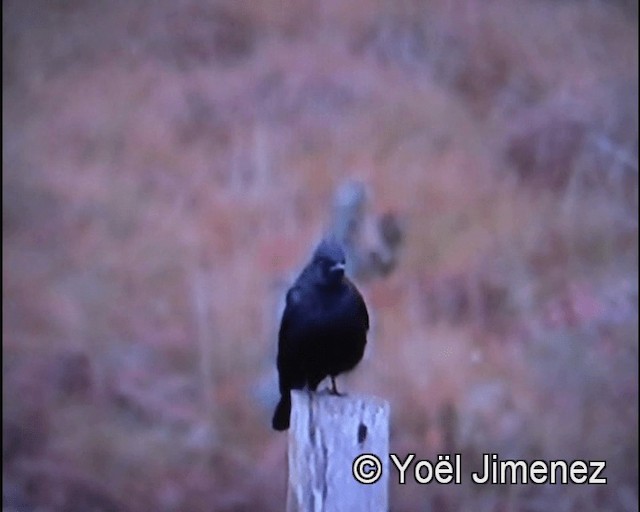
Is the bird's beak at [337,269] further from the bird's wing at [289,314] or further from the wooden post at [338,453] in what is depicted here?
the wooden post at [338,453]

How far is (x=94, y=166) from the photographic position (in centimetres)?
496

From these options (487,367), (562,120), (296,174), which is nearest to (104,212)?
(296,174)

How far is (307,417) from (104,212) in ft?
9.72

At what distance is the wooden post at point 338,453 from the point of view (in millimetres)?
2143

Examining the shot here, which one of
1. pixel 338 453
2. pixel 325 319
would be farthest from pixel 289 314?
pixel 338 453

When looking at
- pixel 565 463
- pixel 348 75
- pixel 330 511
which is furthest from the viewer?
pixel 348 75

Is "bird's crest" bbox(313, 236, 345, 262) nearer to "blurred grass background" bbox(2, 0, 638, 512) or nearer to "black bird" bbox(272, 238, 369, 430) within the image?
"black bird" bbox(272, 238, 369, 430)

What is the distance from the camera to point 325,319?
9.25ft

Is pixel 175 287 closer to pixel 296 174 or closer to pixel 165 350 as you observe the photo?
pixel 165 350

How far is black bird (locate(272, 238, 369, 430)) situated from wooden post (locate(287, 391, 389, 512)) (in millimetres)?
604

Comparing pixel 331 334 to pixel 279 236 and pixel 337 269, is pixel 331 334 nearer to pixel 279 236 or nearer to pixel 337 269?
pixel 337 269

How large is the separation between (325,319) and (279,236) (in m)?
2.15

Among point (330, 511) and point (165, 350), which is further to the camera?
point (165, 350)

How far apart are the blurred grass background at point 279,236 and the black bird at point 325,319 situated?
1.88m
